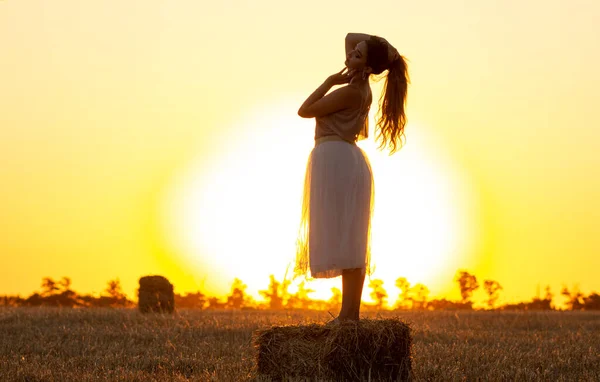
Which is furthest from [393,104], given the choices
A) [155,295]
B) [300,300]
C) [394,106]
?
[300,300]

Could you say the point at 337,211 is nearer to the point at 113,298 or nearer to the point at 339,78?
the point at 339,78

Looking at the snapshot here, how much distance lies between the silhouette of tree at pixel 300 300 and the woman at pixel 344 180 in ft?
38.5

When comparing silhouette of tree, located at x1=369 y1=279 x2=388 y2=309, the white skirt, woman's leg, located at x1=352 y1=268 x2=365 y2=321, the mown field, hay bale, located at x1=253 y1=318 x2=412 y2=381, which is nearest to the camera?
hay bale, located at x1=253 y1=318 x2=412 y2=381

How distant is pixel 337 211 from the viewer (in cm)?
636

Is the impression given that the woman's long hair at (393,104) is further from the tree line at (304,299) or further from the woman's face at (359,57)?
the tree line at (304,299)

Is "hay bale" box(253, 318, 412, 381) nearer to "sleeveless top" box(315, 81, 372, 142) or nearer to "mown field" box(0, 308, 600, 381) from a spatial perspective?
"mown field" box(0, 308, 600, 381)

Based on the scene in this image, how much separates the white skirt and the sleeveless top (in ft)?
0.26

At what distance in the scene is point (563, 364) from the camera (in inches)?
289

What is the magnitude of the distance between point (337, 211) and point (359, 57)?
121 cm

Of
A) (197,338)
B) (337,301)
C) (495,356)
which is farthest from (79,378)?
(337,301)

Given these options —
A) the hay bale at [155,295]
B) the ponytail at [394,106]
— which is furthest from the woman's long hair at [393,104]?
the hay bale at [155,295]

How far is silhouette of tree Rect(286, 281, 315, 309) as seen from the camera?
18.5 meters

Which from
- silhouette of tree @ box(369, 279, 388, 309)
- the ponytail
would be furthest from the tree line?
the ponytail

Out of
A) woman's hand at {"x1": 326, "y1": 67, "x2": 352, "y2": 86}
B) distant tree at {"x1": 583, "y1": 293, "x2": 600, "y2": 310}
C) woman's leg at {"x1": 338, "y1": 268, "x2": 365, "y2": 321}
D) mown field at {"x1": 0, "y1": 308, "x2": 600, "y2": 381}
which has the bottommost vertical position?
mown field at {"x1": 0, "y1": 308, "x2": 600, "y2": 381}
